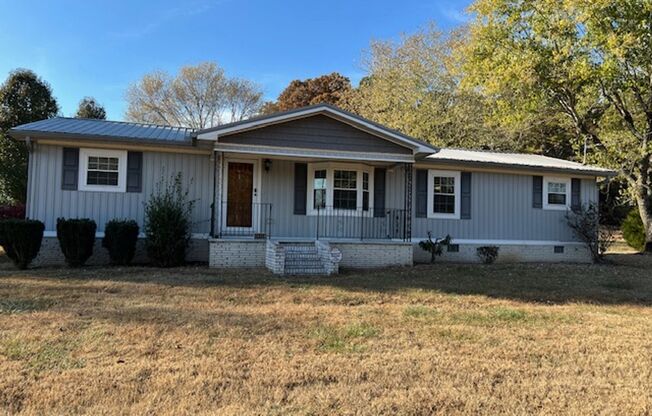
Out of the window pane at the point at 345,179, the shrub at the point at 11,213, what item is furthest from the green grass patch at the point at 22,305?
the shrub at the point at 11,213

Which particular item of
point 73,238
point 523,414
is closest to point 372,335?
point 523,414

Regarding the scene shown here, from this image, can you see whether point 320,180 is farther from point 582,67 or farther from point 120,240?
point 582,67

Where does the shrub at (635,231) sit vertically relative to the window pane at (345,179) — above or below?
below

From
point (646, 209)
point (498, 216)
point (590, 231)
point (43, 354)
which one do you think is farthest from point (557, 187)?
point (43, 354)

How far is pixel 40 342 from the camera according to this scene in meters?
4.56

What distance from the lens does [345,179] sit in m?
12.0

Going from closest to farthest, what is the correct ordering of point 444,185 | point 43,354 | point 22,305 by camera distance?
point 43,354, point 22,305, point 444,185

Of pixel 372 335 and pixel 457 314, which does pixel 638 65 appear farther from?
pixel 372 335

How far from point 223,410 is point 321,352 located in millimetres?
1495

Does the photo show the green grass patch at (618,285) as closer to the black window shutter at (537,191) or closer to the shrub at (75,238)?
the black window shutter at (537,191)

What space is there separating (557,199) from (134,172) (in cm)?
1155

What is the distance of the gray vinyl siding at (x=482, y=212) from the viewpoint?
11.8m

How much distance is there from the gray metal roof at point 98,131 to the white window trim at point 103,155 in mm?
432

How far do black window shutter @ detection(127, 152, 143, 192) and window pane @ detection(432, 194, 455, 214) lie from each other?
24.5 ft
